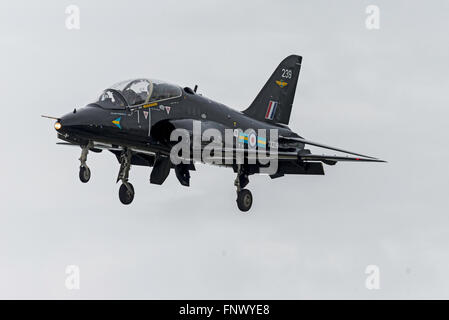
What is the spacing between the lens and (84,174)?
32.2 meters

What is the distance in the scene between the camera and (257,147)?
36.3 m

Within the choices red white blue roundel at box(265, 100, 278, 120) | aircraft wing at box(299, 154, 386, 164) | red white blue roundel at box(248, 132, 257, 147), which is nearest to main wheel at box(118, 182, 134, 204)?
red white blue roundel at box(248, 132, 257, 147)

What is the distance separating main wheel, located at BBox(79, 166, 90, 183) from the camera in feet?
106

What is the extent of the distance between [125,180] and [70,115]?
13.5 ft

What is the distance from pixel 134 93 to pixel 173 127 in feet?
6.09

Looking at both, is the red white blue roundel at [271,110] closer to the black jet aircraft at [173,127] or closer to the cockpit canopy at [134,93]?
the black jet aircraft at [173,127]

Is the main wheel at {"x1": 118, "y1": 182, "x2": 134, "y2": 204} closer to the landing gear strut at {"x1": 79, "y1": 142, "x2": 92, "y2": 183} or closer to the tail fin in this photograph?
the landing gear strut at {"x1": 79, "y1": 142, "x2": 92, "y2": 183}

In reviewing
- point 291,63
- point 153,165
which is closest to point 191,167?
point 153,165

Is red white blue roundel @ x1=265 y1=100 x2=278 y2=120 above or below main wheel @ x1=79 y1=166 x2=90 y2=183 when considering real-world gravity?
above

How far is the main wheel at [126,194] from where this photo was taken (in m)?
33.8

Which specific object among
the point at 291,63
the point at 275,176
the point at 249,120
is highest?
the point at 291,63

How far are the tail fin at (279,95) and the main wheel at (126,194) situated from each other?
671cm

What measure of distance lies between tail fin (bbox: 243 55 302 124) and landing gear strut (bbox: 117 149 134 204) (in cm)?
642

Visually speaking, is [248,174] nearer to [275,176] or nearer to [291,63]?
[275,176]
